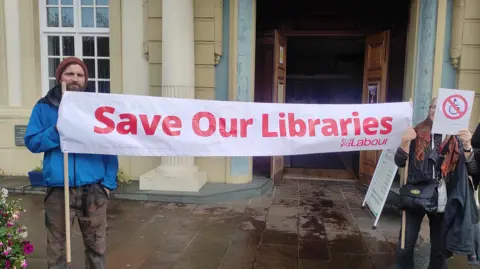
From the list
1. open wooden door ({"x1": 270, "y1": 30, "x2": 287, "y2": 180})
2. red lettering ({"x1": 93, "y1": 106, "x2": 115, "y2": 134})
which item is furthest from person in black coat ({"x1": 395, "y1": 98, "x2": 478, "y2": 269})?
open wooden door ({"x1": 270, "y1": 30, "x2": 287, "y2": 180})

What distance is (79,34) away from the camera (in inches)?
303

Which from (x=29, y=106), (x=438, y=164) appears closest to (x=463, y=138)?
(x=438, y=164)

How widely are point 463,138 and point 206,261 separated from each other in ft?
8.76

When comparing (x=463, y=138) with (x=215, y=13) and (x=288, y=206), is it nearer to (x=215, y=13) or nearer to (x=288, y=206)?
(x=288, y=206)

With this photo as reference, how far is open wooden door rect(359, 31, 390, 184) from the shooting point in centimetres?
728

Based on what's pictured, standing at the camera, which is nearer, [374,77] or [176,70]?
[176,70]

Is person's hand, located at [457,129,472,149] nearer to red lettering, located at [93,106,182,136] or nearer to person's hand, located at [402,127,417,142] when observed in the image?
person's hand, located at [402,127,417,142]

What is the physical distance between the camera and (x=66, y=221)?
9.98ft

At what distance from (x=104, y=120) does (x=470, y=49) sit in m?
5.64

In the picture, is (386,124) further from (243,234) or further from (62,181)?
(62,181)

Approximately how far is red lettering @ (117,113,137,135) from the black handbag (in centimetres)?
242

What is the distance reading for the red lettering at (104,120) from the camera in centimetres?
346

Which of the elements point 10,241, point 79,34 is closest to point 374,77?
point 79,34

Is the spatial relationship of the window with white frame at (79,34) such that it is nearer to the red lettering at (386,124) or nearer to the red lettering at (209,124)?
the red lettering at (209,124)
